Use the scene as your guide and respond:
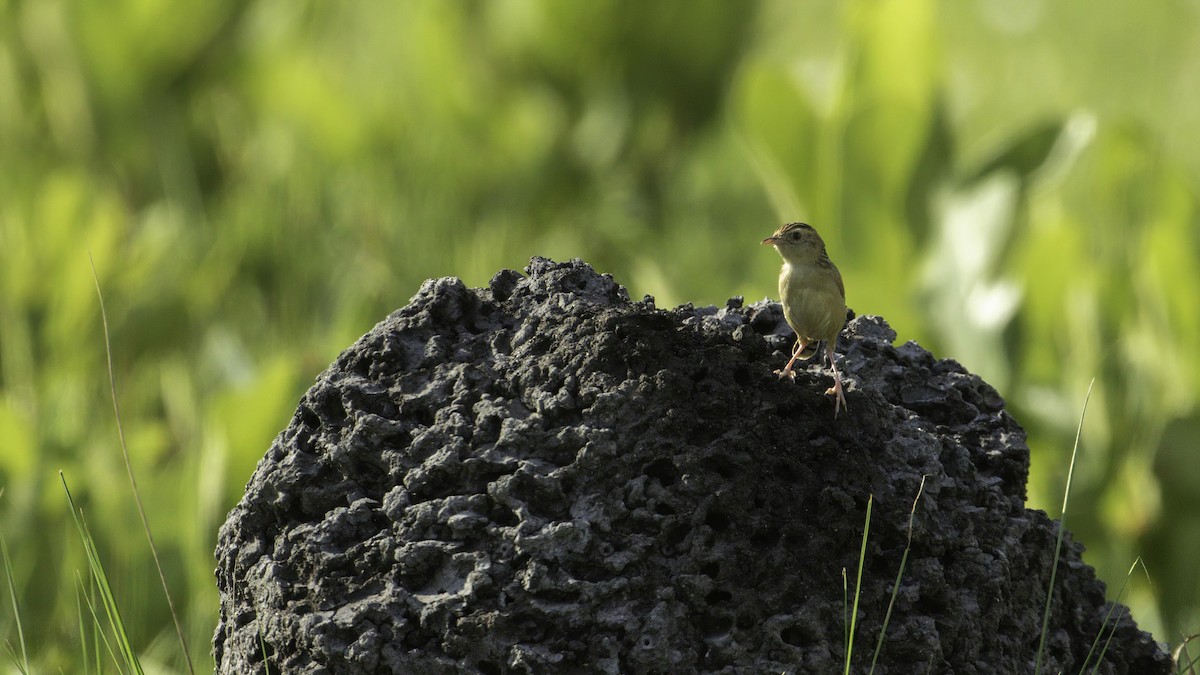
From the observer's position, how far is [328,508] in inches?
60.9

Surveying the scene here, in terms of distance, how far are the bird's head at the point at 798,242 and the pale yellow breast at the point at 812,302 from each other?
21 mm

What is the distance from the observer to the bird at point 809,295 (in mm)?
1549

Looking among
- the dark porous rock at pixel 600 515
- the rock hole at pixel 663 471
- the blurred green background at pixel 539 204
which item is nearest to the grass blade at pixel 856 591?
the dark porous rock at pixel 600 515

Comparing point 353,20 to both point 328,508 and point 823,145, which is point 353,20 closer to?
A: point 823,145

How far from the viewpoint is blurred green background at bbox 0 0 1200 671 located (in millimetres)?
3016

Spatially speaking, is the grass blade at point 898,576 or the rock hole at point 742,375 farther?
the rock hole at point 742,375

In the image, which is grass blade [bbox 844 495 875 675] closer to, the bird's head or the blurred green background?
the bird's head

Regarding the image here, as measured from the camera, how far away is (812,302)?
5.09 feet

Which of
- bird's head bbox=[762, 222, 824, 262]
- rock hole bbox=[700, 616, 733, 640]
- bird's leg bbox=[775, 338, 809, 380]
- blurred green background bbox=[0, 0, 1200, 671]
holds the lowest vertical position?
rock hole bbox=[700, 616, 733, 640]

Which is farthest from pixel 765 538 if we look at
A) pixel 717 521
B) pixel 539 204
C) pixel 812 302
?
pixel 539 204

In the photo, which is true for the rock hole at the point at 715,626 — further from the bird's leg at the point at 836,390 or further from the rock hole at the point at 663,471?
the bird's leg at the point at 836,390

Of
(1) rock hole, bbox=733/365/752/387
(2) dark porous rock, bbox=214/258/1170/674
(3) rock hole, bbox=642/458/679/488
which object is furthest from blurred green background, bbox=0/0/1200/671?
(3) rock hole, bbox=642/458/679/488

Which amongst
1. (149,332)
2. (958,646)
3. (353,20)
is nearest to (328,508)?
(958,646)

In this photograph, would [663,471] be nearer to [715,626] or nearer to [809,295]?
[715,626]
